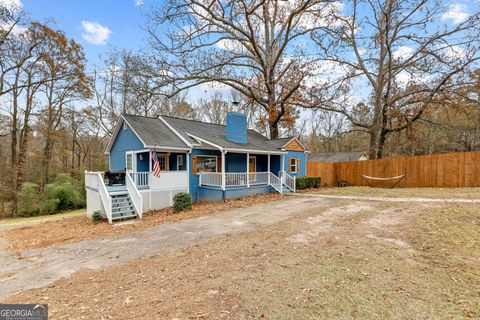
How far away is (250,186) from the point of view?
1362 cm

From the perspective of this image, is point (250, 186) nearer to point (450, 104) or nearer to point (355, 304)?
point (355, 304)

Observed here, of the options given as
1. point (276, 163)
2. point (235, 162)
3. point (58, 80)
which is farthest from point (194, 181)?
point (58, 80)

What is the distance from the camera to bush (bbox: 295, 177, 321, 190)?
16469 mm

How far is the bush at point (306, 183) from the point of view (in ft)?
54.0

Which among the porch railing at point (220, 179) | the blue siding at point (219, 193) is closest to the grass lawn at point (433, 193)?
the blue siding at point (219, 193)

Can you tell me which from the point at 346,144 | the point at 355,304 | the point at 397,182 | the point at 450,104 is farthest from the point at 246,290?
the point at 346,144

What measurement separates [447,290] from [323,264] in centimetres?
165

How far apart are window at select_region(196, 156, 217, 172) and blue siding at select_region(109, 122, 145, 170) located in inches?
122

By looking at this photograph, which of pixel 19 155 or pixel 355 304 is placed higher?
pixel 19 155

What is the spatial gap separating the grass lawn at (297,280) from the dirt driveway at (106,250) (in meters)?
0.53

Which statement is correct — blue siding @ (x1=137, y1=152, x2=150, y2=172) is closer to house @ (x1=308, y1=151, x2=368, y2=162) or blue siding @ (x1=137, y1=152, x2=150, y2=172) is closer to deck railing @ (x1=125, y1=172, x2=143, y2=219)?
deck railing @ (x1=125, y1=172, x2=143, y2=219)

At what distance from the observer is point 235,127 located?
48.0ft

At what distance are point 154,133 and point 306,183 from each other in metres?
10.9

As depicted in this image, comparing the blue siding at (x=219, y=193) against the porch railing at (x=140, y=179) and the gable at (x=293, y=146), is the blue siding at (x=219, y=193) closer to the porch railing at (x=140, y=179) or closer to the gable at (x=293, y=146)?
the porch railing at (x=140, y=179)
